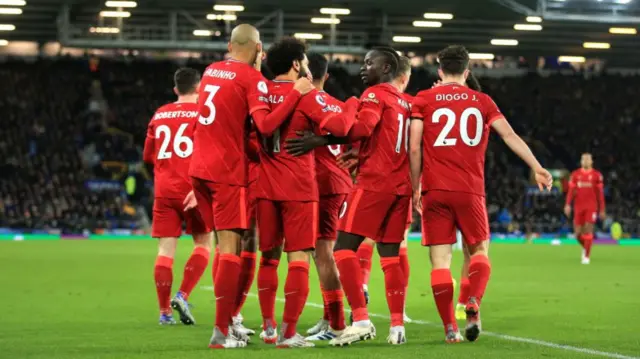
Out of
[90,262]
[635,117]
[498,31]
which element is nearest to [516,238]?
[498,31]

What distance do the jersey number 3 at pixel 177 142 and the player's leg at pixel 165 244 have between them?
46 cm

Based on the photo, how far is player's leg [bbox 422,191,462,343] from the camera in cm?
830

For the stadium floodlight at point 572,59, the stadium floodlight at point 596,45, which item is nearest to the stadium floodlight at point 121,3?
the stadium floodlight at point 596,45

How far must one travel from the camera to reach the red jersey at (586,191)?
77.3 ft

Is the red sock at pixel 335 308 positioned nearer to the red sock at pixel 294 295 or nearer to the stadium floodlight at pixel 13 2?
the red sock at pixel 294 295

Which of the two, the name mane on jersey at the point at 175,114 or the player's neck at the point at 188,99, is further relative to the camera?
the player's neck at the point at 188,99

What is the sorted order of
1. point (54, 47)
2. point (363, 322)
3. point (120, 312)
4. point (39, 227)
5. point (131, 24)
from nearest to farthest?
point (363, 322) < point (120, 312) < point (39, 227) < point (131, 24) < point (54, 47)

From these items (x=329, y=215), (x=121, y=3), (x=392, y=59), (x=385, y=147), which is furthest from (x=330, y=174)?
(x=121, y=3)

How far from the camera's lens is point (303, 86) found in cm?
788

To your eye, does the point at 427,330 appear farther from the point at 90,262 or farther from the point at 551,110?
the point at 551,110

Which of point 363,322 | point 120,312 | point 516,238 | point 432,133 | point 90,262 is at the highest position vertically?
point 432,133

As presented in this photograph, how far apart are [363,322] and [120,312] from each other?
4040 mm

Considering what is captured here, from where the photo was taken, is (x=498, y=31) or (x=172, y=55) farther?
(x=172, y=55)

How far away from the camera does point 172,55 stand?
44.7 m
